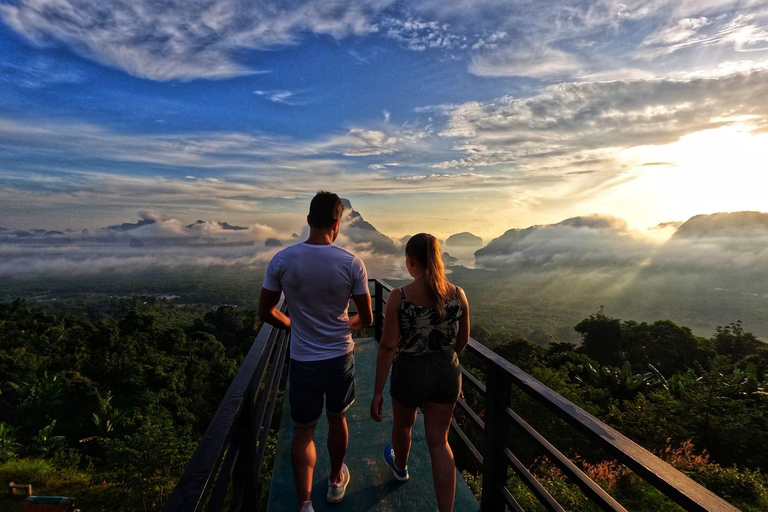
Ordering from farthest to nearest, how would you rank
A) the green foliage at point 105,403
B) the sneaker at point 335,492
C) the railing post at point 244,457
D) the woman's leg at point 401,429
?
the green foliage at point 105,403
the sneaker at point 335,492
the woman's leg at point 401,429
the railing post at point 244,457

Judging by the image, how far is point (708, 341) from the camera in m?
36.1

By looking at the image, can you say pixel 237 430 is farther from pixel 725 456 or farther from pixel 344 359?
pixel 725 456

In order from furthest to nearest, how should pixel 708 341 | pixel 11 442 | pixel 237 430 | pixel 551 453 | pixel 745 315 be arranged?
pixel 745 315 < pixel 708 341 < pixel 11 442 < pixel 237 430 < pixel 551 453

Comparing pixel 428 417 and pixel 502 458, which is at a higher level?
pixel 428 417

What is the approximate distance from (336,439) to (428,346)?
897mm

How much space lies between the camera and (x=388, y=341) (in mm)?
2113

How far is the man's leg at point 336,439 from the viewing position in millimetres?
2424

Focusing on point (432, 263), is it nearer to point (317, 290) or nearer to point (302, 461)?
point (317, 290)

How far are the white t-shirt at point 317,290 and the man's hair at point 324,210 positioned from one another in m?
0.13

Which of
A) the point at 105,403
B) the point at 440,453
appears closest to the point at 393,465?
the point at 440,453

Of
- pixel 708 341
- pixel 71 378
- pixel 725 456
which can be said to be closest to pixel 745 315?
pixel 708 341

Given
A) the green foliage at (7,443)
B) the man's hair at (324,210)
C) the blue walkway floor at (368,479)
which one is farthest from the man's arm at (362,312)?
the green foliage at (7,443)

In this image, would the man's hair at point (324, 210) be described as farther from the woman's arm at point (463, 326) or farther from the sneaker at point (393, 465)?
the sneaker at point (393, 465)

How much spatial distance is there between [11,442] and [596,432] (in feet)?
122
